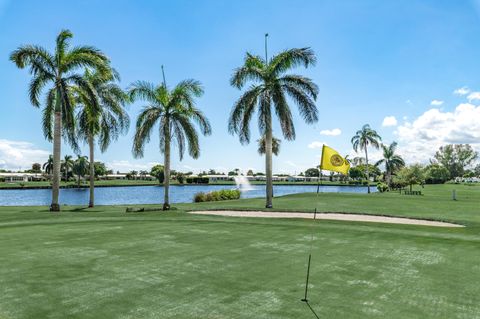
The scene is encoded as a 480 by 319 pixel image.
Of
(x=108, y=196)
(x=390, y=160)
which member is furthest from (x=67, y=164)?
(x=390, y=160)

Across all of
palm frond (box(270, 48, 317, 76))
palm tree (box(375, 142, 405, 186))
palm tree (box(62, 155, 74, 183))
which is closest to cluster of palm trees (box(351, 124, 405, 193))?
palm tree (box(375, 142, 405, 186))

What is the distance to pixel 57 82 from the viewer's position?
26281 millimetres

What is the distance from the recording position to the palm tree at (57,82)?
84.9ft

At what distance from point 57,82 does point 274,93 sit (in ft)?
48.9

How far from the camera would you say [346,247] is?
11.4 metres

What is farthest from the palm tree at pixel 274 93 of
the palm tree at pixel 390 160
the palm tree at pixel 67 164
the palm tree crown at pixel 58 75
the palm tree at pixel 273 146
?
the palm tree at pixel 67 164

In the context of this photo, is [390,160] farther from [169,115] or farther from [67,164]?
[67,164]

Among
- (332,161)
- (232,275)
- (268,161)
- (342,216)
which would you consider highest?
(268,161)

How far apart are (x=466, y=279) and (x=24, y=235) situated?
42.5 ft

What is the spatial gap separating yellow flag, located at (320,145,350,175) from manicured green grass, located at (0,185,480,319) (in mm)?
2267

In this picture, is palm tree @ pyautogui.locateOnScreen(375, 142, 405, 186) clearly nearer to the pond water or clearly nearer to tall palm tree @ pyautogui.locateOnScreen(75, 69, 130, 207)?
the pond water

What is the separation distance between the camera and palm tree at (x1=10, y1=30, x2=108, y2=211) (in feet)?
84.9

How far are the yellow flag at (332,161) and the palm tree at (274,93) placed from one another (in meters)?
19.2

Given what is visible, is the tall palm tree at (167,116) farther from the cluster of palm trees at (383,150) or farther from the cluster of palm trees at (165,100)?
the cluster of palm trees at (383,150)
